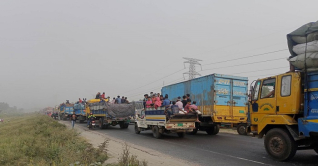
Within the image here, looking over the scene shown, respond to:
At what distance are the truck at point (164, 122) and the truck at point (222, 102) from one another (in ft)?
6.18

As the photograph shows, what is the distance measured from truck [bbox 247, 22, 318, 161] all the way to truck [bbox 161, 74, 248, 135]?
5382 mm

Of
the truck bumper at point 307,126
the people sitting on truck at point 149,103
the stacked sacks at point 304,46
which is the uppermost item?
the stacked sacks at point 304,46

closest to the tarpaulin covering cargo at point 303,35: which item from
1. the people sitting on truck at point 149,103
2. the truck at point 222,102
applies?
the truck at point 222,102

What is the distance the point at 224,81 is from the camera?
13.5m

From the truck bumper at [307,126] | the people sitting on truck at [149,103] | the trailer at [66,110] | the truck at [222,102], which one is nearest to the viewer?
the truck bumper at [307,126]

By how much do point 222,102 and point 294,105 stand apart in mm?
6534

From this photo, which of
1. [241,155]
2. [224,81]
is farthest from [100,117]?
[241,155]

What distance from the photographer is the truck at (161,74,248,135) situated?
13086 mm

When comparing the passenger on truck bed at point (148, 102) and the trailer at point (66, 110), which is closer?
the passenger on truck bed at point (148, 102)

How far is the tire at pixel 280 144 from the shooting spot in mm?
6648

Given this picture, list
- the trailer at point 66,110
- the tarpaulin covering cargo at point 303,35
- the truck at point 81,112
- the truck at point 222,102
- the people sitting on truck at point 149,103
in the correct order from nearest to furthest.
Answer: the tarpaulin covering cargo at point 303,35
the truck at point 222,102
the people sitting on truck at point 149,103
the truck at point 81,112
the trailer at point 66,110

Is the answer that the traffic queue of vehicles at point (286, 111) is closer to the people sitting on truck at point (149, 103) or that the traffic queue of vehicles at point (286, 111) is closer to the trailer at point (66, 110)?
the people sitting on truck at point (149, 103)

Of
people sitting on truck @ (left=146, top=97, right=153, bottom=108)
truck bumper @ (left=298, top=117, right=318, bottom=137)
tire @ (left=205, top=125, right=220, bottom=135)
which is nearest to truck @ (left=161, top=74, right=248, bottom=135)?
tire @ (left=205, top=125, right=220, bottom=135)

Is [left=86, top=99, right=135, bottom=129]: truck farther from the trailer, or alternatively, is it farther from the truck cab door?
the trailer
